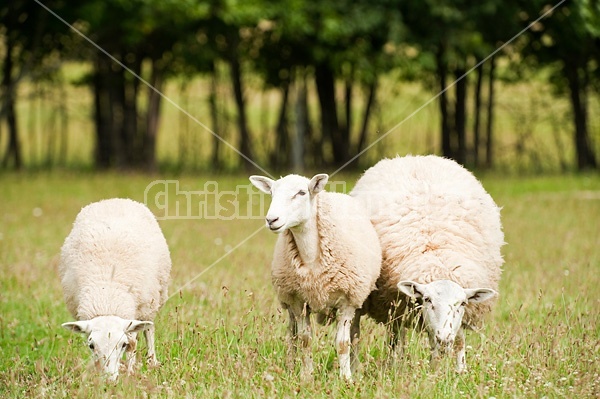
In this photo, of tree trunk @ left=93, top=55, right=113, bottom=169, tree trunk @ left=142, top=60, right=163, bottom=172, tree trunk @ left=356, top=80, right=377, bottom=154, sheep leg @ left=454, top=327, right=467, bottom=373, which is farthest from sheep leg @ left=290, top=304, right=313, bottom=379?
tree trunk @ left=356, top=80, right=377, bottom=154

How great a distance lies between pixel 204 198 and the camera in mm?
19062

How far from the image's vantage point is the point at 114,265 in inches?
265

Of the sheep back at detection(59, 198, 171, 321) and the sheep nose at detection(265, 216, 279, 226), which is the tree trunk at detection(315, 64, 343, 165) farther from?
the sheep nose at detection(265, 216, 279, 226)

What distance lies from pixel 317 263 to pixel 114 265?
1573 millimetres

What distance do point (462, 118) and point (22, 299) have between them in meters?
17.5

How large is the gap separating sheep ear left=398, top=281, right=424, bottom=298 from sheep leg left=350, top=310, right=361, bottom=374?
495mm

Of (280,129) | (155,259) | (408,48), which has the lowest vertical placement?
(155,259)

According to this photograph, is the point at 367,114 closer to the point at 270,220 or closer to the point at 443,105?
the point at 443,105

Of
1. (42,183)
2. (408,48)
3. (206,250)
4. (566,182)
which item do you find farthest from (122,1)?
(566,182)

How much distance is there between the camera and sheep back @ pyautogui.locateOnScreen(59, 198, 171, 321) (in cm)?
645

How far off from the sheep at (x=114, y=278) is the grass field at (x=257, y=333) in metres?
0.21

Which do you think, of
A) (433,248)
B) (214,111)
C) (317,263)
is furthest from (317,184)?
(214,111)

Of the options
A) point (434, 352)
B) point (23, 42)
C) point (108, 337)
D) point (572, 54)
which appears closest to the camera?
point (108, 337)

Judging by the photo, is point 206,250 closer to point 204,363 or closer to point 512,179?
point 204,363
